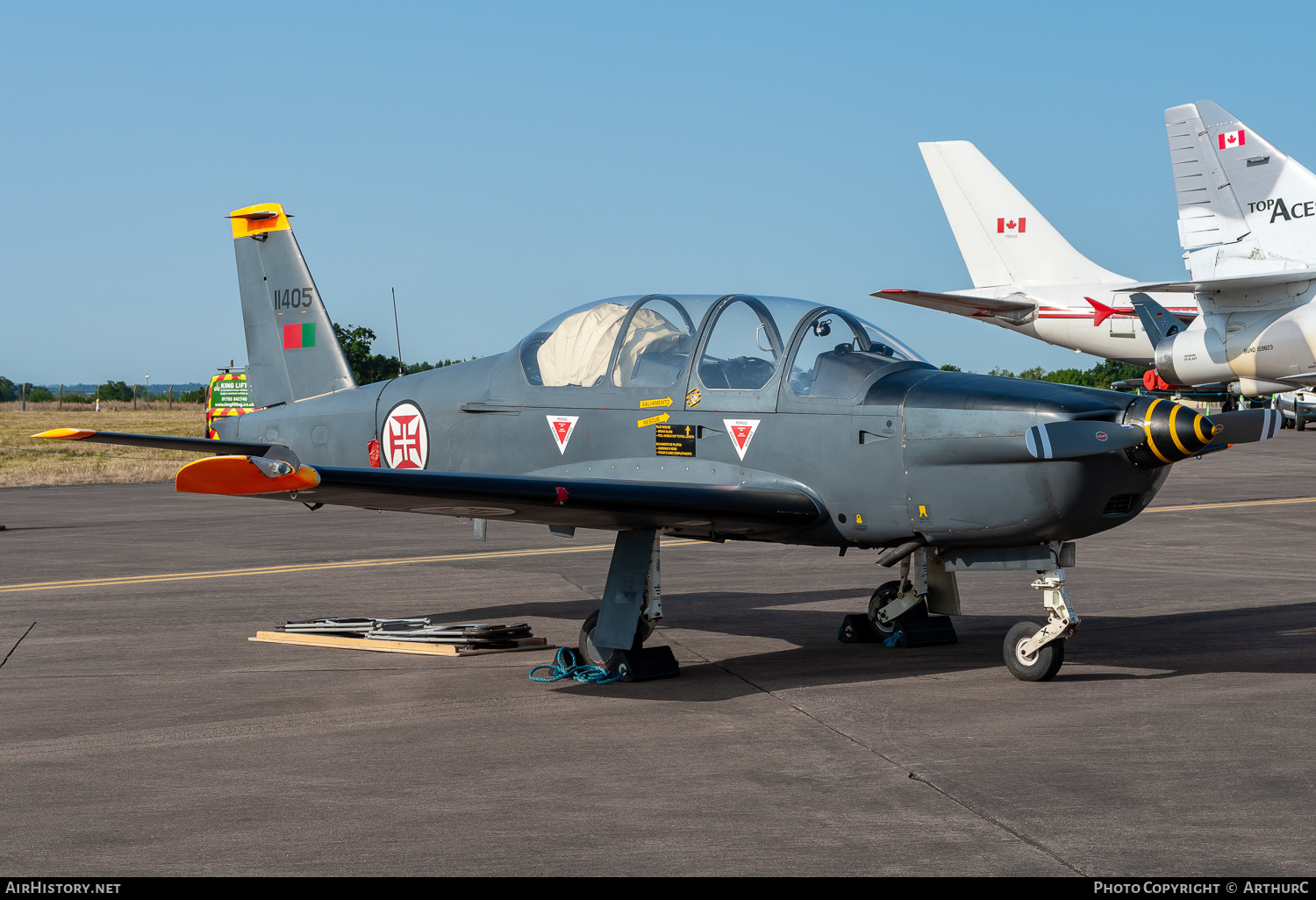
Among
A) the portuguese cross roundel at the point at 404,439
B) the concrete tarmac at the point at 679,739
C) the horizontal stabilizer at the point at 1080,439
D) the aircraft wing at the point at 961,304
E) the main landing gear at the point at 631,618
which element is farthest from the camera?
the aircraft wing at the point at 961,304

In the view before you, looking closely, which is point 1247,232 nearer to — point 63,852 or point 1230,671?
point 1230,671

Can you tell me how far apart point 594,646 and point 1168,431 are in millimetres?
3764

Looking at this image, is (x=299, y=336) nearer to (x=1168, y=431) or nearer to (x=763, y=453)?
(x=763, y=453)

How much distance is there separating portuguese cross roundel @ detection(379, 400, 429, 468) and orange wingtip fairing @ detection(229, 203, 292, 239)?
3.05 meters

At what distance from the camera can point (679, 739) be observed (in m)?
6.16

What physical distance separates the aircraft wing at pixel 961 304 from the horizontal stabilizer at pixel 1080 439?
23723 mm

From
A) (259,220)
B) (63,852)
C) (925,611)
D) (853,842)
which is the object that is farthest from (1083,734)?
(259,220)

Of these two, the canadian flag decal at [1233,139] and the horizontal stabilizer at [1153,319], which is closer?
the canadian flag decal at [1233,139]

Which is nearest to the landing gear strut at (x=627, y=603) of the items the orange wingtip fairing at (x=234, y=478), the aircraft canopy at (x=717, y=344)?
the aircraft canopy at (x=717, y=344)

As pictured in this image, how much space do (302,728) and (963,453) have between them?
162 inches

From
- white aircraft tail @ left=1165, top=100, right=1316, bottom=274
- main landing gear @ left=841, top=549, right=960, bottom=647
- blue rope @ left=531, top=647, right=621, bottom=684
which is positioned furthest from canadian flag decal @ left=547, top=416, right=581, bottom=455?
white aircraft tail @ left=1165, top=100, right=1316, bottom=274

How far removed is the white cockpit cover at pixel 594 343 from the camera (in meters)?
8.31

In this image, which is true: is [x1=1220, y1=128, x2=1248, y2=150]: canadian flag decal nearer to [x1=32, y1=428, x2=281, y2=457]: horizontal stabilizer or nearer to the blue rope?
[x1=32, y1=428, x2=281, y2=457]: horizontal stabilizer

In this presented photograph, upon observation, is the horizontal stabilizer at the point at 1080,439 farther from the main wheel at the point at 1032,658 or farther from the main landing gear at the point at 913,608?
the main landing gear at the point at 913,608
